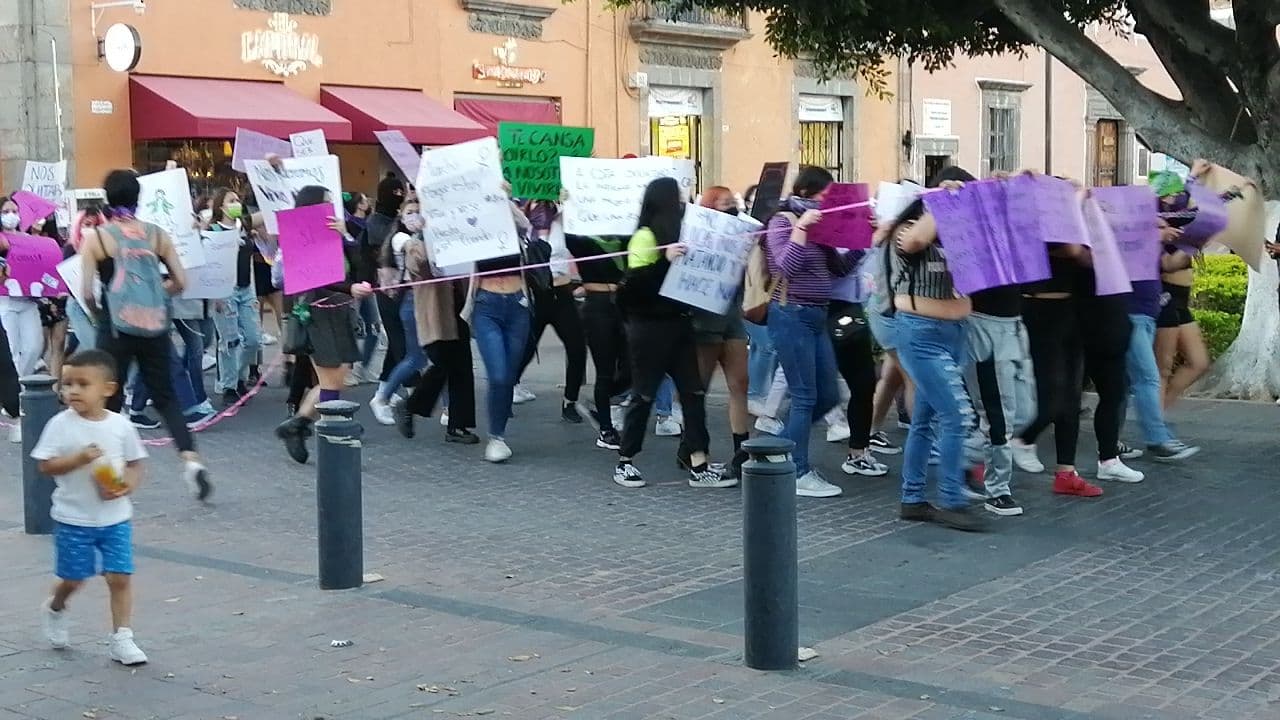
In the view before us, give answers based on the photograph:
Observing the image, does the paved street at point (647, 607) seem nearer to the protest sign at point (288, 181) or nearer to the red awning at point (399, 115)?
the protest sign at point (288, 181)

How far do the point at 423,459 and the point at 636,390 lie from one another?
1.91 meters

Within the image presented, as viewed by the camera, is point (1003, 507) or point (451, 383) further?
point (451, 383)

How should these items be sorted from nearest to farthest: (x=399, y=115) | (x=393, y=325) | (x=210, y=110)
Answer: (x=393, y=325) → (x=210, y=110) → (x=399, y=115)

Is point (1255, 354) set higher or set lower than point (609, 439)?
higher

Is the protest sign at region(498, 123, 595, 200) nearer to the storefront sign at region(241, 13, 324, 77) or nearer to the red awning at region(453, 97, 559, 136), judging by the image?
the storefront sign at region(241, 13, 324, 77)

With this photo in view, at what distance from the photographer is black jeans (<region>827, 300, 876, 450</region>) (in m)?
9.02

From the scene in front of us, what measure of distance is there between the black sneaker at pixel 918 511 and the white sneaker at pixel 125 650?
3893 millimetres

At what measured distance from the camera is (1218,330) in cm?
1329

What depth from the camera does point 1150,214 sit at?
327 inches

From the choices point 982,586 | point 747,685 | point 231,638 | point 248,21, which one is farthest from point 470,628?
point 248,21

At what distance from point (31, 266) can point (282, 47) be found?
980cm

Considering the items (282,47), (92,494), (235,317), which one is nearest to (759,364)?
(235,317)

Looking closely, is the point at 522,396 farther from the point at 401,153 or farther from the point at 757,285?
the point at 757,285

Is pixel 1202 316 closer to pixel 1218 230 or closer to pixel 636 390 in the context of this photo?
pixel 1218 230
